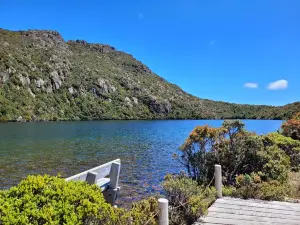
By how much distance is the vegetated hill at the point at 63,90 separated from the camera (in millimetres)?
117006

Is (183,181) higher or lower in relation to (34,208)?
lower

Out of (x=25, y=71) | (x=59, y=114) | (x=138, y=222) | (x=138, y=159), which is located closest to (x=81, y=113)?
(x=59, y=114)

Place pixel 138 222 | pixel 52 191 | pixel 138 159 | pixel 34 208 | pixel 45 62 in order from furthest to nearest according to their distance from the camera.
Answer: pixel 45 62 < pixel 138 159 < pixel 138 222 < pixel 52 191 < pixel 34 208

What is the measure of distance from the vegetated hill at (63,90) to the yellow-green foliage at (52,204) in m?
104

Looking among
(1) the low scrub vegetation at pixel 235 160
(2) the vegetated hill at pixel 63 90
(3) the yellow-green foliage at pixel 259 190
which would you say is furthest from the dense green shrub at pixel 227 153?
(2) the vegetated hill at pixel 63 90

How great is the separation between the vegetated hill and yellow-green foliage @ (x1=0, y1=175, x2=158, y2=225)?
104m

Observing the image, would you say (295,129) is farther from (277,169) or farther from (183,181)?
(183,181)

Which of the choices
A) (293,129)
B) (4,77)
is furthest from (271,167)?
(4,77)

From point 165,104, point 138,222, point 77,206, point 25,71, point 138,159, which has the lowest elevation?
point 138,159

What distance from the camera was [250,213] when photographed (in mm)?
7023

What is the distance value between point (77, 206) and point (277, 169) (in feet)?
28.4

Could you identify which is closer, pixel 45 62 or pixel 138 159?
pixel 138 159

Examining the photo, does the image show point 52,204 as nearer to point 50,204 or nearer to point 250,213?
point 50,204

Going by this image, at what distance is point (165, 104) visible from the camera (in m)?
190
